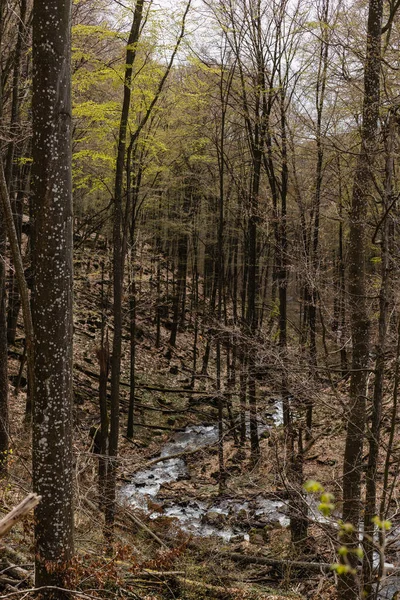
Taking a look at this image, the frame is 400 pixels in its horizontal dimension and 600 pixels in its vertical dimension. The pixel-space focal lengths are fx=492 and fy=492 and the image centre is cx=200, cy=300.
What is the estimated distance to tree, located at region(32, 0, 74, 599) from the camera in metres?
4.09

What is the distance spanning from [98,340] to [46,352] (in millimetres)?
17242

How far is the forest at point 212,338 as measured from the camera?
4305 millimetres

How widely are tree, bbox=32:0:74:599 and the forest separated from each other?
0.05 feet

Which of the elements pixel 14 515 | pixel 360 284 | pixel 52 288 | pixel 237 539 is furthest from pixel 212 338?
pixel 14 515

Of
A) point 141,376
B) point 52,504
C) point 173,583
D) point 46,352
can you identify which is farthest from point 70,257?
point 141,376

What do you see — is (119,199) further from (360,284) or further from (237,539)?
(237,539)

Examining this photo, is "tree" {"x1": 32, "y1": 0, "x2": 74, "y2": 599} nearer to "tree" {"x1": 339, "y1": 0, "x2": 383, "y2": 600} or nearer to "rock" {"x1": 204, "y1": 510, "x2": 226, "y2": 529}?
"tree" {"x1": 339, "y1": 0, "x2": 383, "y2": 600}

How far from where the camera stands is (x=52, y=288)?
4246 millimetres

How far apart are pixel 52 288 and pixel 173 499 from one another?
29.7 ft

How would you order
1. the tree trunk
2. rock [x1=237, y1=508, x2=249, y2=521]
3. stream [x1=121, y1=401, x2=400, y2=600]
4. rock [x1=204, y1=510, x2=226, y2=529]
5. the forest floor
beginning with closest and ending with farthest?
the forest floor < the tree trunk < stream [x1=121, y1=401, x2=400, y2=600] < rock [x1=204, y1=510, x2=226, y2=529] < rock [x1=237, y1=508, x2=249, y2=521]

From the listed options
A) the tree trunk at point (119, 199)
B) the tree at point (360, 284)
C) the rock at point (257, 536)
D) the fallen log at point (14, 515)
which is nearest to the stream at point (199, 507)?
the rock at point (257, 536)

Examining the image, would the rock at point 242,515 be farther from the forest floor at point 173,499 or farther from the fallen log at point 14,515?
the fallen log at point 14,515

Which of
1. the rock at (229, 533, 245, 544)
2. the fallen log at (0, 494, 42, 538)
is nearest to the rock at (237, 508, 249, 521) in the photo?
the rock at (229, 533, 245, 544)

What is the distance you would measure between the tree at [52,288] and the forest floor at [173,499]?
46 cm
